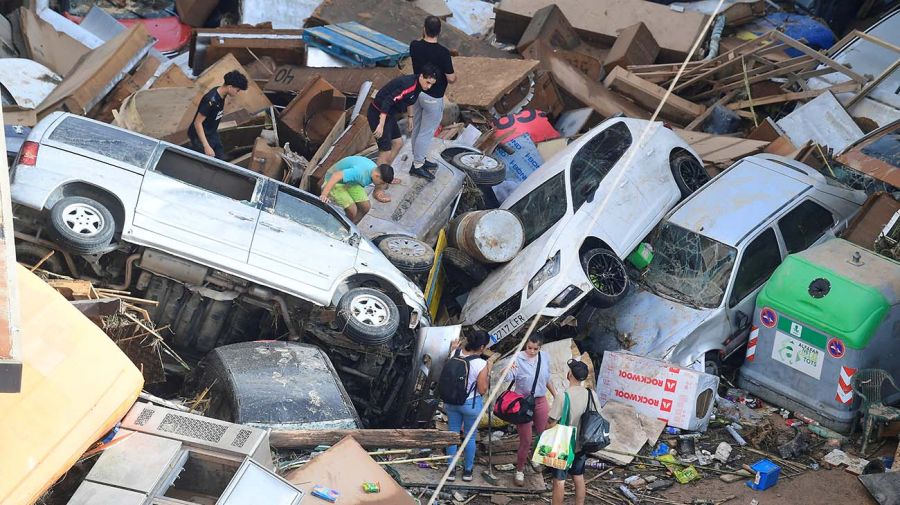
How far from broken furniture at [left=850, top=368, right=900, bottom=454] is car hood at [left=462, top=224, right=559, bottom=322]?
3.13 m

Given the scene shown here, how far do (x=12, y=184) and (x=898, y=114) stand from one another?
35.2 ft

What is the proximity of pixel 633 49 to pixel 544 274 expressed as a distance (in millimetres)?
6287

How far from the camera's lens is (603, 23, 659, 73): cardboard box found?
658 inches

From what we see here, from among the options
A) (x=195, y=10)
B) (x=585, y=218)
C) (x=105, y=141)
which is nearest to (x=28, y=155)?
(x=105, y=141)

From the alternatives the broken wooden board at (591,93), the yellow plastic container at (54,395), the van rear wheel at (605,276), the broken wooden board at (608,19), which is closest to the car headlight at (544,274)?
the van rear wheel at (605,276)

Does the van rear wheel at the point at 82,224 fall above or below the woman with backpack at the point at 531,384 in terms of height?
below

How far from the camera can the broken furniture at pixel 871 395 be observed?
1054cm

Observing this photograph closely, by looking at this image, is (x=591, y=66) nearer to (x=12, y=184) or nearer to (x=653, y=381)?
(x=653, y=381)

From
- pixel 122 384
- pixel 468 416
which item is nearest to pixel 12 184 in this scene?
pixel 122 384

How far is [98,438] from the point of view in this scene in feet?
24.6

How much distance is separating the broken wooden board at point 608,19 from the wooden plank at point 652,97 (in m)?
1.52

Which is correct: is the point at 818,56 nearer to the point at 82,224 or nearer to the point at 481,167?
the point at 481,167

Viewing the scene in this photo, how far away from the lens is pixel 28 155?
32.7 ft

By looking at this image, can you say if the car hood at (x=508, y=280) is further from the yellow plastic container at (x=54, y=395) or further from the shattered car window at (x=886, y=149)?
the yellow plastic container at (x=54, y=395)
